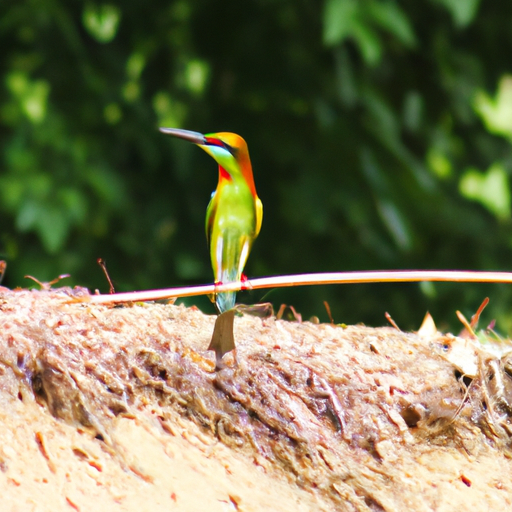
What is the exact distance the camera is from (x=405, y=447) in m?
0.83

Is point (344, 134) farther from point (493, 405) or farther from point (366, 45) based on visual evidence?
point (493, 405)

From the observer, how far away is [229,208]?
2.45 feet

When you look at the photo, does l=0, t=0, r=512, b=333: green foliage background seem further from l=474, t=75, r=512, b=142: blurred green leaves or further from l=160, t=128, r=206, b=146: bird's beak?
l=160, t=128, r=206, b=146: bird's beak

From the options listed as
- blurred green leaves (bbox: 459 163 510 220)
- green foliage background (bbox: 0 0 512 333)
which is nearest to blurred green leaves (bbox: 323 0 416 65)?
green foliage background (bbox: 0 0 512 333)

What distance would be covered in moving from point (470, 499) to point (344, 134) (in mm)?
1678

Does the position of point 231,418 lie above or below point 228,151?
below

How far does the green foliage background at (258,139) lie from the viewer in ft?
7.49

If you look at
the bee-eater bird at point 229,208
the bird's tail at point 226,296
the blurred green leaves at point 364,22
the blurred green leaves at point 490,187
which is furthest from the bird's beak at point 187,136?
the blurred green leaves at point 490,187

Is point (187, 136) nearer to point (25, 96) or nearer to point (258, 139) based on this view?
point (258, 139)

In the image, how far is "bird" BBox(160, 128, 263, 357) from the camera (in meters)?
0.74

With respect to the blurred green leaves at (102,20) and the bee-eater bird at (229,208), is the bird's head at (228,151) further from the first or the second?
the blurred green leaves at (102,20)

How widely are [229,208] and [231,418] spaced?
0.24 metres

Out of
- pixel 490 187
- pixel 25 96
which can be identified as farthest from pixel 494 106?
pixel 25 96

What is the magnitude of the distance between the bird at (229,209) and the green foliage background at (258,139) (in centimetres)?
136
